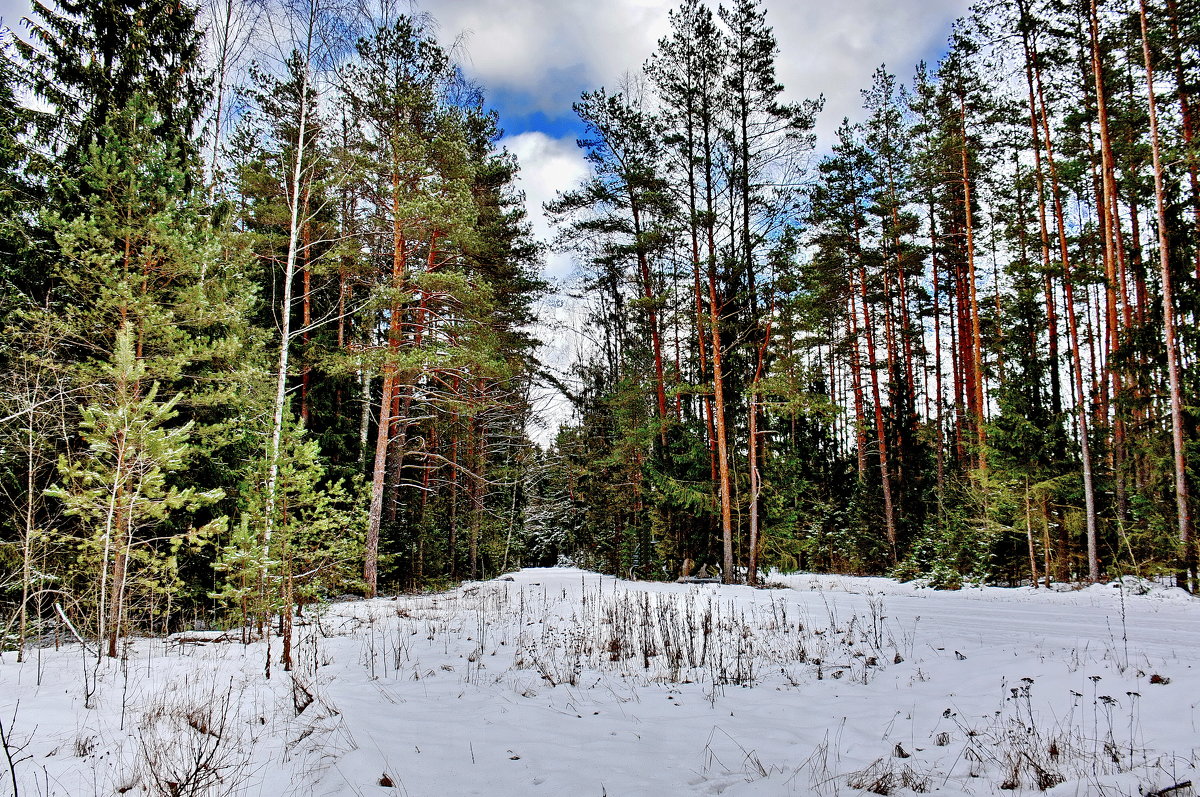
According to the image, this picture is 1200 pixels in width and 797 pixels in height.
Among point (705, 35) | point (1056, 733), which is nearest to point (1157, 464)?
point (1056, 733)

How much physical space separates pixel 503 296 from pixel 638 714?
16282mm

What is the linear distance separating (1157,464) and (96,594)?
51.8ft

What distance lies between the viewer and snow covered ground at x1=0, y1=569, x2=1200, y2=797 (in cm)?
299

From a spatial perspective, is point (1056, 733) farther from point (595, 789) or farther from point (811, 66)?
point (811, 66)

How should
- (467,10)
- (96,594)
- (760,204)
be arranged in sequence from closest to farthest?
1. (96,594)
2. (467,10)
3. (760,204)

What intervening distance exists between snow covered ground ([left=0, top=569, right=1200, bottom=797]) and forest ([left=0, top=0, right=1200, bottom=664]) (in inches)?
49.3

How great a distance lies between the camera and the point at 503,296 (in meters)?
19.0

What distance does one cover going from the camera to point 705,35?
14703 millimetres

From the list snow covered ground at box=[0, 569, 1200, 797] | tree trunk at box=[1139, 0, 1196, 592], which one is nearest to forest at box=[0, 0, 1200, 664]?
tree trunk at box=[1139, 0, 1196, 592]

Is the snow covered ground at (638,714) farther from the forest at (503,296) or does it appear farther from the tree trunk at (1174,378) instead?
the tree trunk at (1174,378)

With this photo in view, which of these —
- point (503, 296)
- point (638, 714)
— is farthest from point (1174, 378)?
point (503, 296)

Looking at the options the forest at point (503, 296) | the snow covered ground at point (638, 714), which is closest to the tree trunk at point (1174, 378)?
the forest at point (503, 296)

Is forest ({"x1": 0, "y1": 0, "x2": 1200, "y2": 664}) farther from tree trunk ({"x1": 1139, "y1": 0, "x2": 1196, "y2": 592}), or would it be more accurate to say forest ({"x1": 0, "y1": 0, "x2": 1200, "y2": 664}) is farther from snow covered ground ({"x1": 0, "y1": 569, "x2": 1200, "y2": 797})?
snow covered ground ({"x1": 0, "y1": 569, "x2": 1200, "y2": 797})

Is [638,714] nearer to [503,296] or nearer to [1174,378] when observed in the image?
[1174,378]
